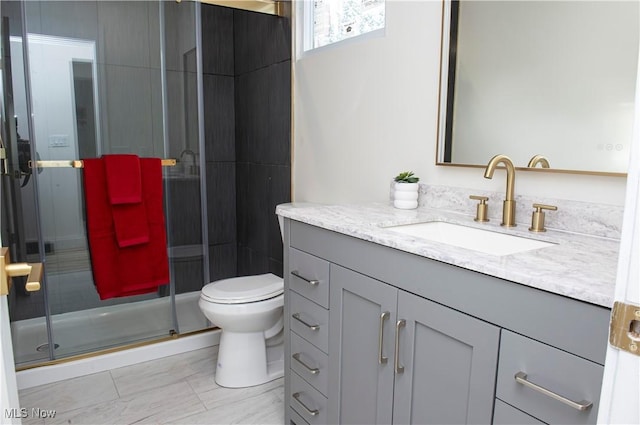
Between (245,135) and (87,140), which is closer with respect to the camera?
(87,140)

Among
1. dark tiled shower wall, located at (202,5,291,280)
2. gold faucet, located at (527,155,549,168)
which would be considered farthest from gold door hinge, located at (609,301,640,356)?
dark tiled shower wall, located at (202,5,291,280)

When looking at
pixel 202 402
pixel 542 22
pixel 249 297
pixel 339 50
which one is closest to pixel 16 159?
pixel 249 297

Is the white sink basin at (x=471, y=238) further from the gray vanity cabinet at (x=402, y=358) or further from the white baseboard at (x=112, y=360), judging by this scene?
the white baseboard at (x=112, y=360)

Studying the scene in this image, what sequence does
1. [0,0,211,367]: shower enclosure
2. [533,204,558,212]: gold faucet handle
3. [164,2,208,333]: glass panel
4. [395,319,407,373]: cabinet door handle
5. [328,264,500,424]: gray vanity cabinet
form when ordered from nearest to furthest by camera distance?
[328,264,500,424]: gray vanity cabinet → [395,319,407,373]: cabinet door handle → [533,204,558,212]: gold faucet handle → [0,0,211,367]: shower enclosure → [164,2,208,333]: glass panel

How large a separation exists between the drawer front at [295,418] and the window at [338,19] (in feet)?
5.59

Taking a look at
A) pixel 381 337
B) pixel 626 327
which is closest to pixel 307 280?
pixel 381 337

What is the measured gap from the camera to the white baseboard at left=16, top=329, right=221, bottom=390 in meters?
2.29

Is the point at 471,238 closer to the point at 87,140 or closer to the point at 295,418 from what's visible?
the point at 295,418

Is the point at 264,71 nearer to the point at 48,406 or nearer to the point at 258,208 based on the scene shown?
the point at 258,208

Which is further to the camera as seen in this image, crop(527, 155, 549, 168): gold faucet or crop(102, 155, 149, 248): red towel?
crop(102, 155, 149, 248): red towel

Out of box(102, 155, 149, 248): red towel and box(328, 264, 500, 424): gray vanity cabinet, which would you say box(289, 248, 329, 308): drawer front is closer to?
box(328, 264, 500, 424): gray vanity cabinet

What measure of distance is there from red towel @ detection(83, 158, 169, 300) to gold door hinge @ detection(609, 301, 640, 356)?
7.84 ft

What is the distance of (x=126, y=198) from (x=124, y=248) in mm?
276

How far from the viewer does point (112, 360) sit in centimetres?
248
